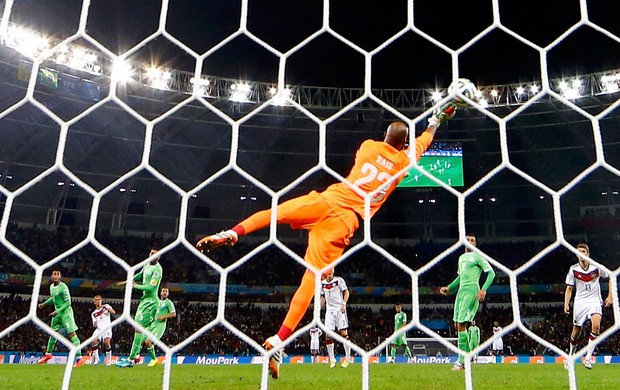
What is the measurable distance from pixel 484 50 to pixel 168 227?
9.05 m

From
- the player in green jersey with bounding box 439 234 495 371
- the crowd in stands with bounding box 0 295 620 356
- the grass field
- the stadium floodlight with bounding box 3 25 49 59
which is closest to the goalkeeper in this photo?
the grass field

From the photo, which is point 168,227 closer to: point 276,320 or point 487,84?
point 276,320

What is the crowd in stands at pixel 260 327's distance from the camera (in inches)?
441

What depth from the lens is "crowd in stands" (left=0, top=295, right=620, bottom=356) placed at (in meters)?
11.2

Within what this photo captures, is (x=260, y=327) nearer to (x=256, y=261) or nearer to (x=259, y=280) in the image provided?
(x=259, y=280)

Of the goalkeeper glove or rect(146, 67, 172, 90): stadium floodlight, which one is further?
rect(146, 67, 172, 90): stadium floodlight

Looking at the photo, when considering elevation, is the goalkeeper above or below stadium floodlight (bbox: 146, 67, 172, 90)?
below

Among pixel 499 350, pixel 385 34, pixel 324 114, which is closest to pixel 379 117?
pixel 324 114

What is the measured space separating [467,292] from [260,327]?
9.39 meters

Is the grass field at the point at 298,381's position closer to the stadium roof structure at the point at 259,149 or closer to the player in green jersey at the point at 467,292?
the player in green jersey at the point at 467,292

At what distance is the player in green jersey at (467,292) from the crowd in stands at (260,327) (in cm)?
645

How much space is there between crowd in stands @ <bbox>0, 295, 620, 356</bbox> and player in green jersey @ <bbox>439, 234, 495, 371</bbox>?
6455 millimetres

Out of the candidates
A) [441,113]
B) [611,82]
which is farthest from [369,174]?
[611,82]

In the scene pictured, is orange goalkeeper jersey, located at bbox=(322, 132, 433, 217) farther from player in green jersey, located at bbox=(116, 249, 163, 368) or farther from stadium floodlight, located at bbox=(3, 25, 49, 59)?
stadium floodlight, located at bbox=(3, 25, 49, 59)
